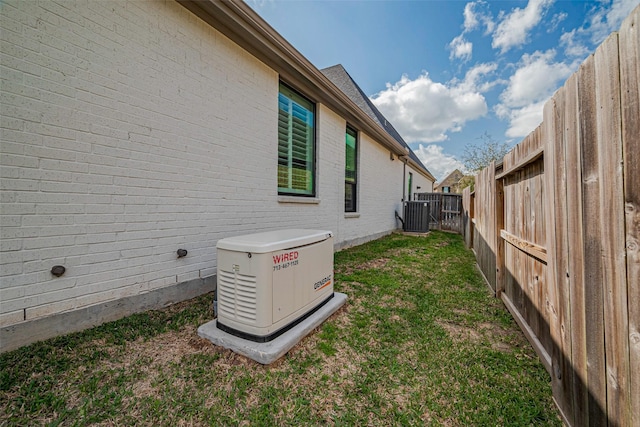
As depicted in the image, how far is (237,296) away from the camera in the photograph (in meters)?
2.01

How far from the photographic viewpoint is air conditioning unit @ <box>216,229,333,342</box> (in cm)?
191

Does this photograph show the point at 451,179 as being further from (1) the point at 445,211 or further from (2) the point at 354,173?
(2) the point at 354,173

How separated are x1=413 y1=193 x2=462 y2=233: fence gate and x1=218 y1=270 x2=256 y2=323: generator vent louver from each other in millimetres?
9921

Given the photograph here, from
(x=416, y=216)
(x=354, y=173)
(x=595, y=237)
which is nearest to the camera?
(x=595, y=237)

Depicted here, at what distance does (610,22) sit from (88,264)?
17.6ft

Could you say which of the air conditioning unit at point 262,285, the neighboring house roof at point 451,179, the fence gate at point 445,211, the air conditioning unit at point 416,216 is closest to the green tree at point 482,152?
the fence gate at point 445,211

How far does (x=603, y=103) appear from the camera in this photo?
1.04 meters

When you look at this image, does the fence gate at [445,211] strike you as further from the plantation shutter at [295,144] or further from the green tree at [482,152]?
the green tree at [482,152]

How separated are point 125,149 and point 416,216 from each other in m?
8.87

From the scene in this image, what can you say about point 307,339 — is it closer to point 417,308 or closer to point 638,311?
point 417,308

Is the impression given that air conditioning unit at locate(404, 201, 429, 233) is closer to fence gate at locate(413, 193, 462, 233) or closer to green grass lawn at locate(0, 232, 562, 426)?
fence gate at locate(413, 193, 462, 233)

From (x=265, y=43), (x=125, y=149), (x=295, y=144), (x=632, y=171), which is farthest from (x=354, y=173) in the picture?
(x=632, y=171)

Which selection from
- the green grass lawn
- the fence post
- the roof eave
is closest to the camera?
the green grass lawn

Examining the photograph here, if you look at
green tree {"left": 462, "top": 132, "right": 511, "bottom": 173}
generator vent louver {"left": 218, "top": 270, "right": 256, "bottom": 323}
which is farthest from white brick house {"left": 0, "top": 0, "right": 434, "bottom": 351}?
green tree {"left": 462, "top": 132, "right": 511, "bottom": 173}
